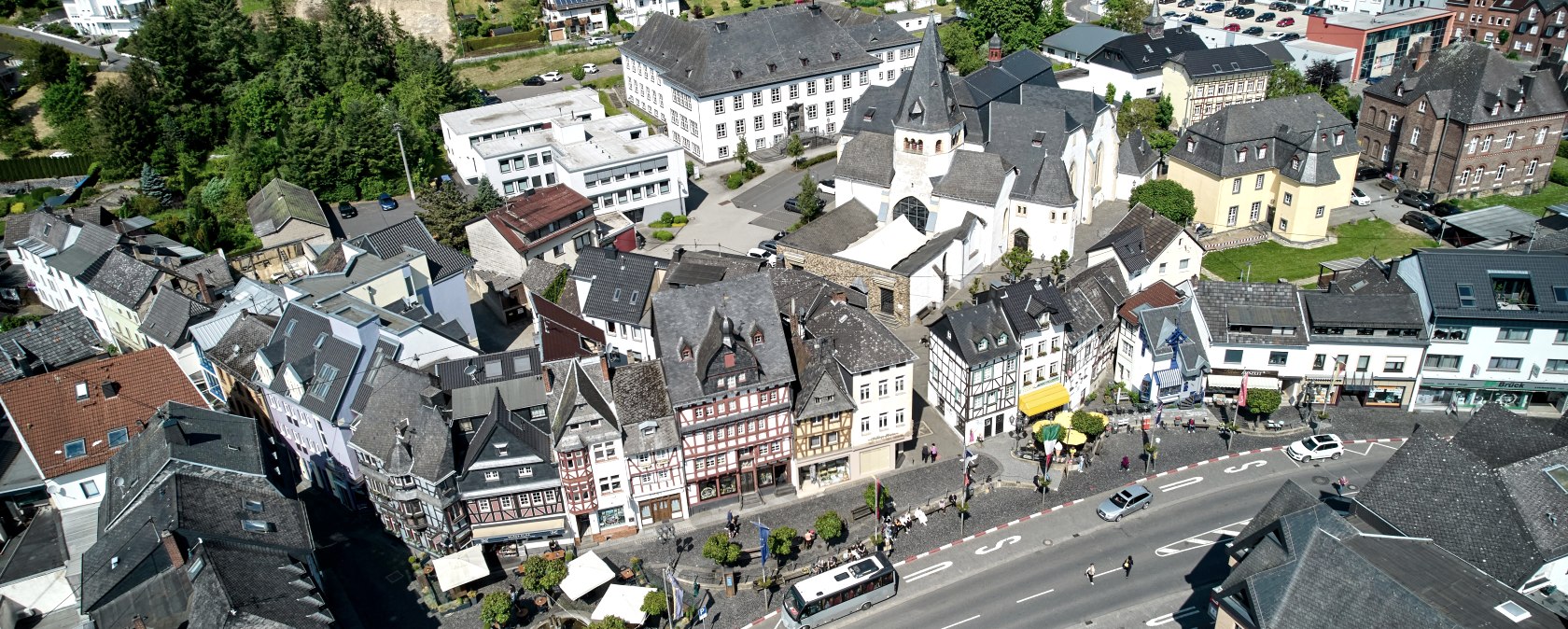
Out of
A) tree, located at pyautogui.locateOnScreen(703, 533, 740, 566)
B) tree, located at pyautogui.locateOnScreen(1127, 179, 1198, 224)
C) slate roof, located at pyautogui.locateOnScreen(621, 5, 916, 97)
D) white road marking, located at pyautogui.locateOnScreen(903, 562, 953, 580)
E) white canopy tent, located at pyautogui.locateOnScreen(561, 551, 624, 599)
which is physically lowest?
white road marking, located at pyautogui.locateOnScreen(903, 562, 953, 580)

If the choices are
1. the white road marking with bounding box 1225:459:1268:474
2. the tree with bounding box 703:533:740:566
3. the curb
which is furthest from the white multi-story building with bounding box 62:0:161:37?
the white road marking with bounding box 1225:459:1268:474

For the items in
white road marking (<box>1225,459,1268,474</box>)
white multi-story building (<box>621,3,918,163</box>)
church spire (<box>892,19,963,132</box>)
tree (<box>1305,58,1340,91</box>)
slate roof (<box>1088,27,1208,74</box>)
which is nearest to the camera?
white road marking (<box>1225,459,1268,474</box>)

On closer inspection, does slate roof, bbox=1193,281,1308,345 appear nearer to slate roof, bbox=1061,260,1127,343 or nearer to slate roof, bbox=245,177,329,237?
slate roof, bbox=1061,260,1127,343

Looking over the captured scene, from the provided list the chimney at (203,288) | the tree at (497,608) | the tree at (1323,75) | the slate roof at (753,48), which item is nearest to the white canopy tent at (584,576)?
the tree at (497,608)

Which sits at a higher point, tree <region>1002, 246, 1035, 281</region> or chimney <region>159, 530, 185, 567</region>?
chimney <region>159, 530, 185, 567</region>

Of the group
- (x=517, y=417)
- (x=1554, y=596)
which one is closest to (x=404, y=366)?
(x=517, y=417)

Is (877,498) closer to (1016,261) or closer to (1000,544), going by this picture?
(1000,544)

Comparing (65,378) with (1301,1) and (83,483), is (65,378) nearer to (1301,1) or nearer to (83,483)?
(83,483)
